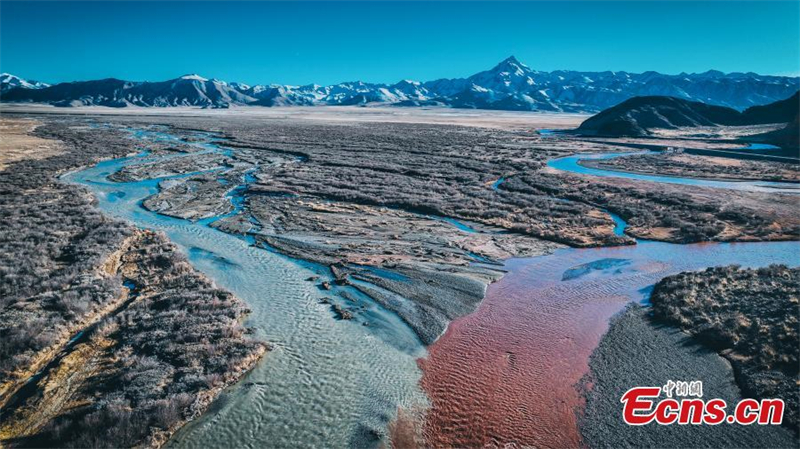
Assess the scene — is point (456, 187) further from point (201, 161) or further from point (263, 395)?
point (201, 161)

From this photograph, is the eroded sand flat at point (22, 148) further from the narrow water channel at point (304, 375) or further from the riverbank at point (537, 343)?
the riverbank at point (537, 343)

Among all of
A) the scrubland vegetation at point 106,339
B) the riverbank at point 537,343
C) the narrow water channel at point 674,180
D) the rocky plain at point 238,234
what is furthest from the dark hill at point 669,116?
the scrubland vegetation at point 106,339

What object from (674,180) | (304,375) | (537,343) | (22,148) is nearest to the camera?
(304,375)

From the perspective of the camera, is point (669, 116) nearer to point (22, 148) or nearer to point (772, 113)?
point (772, 113)

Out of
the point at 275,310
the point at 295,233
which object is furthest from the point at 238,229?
the point at 275,310

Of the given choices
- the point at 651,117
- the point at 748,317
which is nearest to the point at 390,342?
the point at 748,317

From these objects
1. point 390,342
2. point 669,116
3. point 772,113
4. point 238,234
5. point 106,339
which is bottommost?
point 390,342

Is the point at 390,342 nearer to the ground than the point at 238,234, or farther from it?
nearer to the ground

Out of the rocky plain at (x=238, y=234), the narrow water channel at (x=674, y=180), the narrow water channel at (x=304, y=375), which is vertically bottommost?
the narrow water channel at (x=304, y=375)

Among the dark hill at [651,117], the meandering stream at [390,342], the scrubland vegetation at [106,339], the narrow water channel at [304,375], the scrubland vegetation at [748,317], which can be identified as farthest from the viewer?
the dark hill at [651,117]
